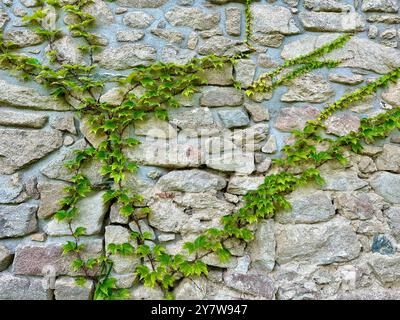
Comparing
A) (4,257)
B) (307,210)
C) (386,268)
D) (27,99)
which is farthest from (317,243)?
(27,99)

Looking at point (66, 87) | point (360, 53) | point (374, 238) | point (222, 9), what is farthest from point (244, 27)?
point (374, 238)

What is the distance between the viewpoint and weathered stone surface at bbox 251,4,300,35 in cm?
180

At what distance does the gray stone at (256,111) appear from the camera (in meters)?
1.76

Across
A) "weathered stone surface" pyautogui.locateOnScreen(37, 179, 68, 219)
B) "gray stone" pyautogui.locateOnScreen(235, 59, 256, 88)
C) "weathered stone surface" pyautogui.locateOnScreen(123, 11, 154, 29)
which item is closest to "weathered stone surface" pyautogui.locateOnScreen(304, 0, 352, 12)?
"gray stone" pyautogui.locateOnScreen(235, 59, 256, 88)

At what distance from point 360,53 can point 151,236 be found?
1.74 metres

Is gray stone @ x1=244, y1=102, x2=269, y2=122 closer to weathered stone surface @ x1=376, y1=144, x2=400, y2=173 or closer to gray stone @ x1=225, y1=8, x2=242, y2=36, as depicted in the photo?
gray stone @ x1=225, y1=8, x2=242, y2=36

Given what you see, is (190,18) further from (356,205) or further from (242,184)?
(356,205)

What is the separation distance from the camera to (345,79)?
1.79 m

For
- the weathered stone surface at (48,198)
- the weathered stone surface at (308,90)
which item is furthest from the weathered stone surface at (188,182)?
the weathered stone surface at (308,90)

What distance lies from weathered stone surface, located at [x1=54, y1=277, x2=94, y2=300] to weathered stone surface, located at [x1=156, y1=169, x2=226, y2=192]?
0.71m

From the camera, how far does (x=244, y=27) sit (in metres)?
1.82

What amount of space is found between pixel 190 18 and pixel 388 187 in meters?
1.63

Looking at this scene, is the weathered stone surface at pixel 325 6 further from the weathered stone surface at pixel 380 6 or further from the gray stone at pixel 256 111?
the gray stone at pixel 256 111

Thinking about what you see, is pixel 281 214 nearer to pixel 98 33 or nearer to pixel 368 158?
pixel 368 158
